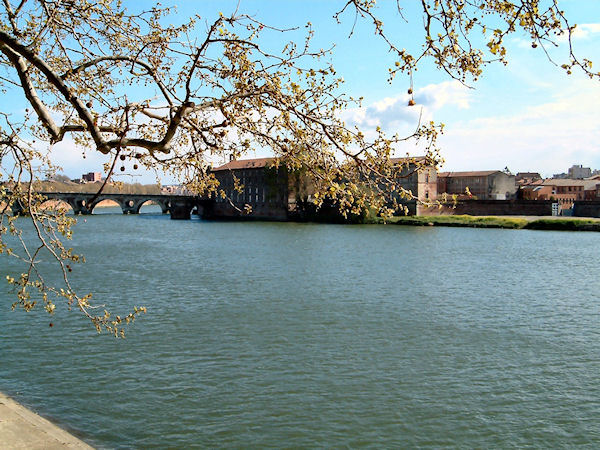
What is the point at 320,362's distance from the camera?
1552 centimetres

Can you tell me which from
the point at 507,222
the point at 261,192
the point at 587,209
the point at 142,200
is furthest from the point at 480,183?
the point at 142,200

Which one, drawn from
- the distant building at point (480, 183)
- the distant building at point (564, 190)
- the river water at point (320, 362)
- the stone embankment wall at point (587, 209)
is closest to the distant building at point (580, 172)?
the distant building at point (564, 190)

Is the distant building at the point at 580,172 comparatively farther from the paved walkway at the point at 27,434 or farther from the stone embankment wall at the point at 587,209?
the paved walkway at the point at 27,434

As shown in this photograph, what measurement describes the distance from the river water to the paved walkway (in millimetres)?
1250

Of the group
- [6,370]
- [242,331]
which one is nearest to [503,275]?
[242,331]

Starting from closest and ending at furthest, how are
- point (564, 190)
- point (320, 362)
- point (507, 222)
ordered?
point (320, 362) < point (507, 222) < point (564, 190)

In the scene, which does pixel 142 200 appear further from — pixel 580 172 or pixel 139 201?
pixel 580 172

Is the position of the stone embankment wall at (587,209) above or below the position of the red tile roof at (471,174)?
below

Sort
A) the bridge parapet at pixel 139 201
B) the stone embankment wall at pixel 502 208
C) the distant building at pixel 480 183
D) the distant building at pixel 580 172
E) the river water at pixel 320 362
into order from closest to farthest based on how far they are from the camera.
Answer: the river water at pixel 320 362 < the stone embankment wall at pixel 502 208 < the distant building at pixel 480 183 < the bridge parapet at pixel 139 201 < the distant building at pixel 580 172

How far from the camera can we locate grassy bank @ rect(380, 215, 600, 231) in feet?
216

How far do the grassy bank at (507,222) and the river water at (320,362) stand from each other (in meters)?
39.1

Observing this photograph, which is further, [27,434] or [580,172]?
[580,172]

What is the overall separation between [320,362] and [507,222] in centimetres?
6075

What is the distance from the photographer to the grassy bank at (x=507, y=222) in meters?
65.9
